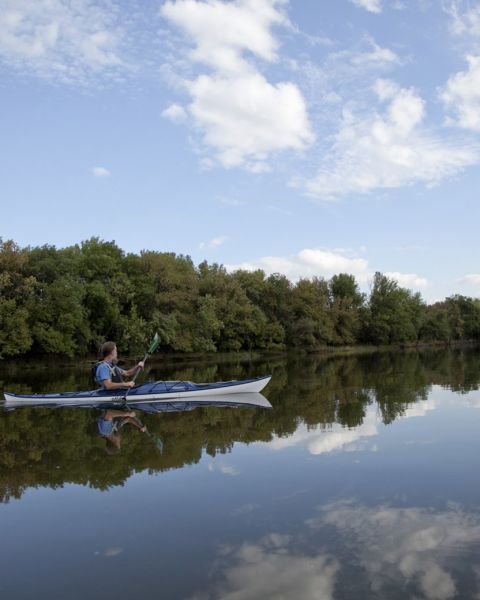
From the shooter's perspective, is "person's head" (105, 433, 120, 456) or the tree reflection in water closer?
the tree reflection in water

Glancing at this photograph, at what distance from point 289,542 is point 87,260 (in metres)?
45.5

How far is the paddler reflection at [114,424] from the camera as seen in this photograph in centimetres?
1147

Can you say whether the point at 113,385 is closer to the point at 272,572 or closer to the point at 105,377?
the point at 105,377

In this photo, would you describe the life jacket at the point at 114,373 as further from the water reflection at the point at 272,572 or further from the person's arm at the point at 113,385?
the water reflection at the point at 272,572

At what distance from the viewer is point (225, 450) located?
10.7m

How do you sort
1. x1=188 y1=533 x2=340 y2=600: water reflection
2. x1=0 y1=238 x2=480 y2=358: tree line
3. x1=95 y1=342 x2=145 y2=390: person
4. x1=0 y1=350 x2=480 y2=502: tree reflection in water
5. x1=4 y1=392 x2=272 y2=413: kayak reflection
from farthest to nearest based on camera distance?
x1=0 y1=238 x2=480 y2=358: tree line
x1=4 y1=392 x2=272 y2=413: kayak reflection
x1=95 y1=342 x2=145 y2=390: person
x1=0 y1=350 x2=480 y2=502: tree reflection in water
x1=188 y1=533 x2=340 y2=600: water reflection

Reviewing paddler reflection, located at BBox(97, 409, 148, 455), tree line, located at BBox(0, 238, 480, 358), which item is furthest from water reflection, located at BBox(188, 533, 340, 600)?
tree line, located at BBox(0, 238, 480, 358)

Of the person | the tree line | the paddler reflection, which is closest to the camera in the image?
the paddler reflection

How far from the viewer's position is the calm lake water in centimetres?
521

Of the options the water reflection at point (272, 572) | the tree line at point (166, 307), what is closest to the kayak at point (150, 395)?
the water reflection at point (272, 572)

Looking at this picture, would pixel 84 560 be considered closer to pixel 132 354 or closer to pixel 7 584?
pixel 7 584

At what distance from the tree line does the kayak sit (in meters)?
24.1

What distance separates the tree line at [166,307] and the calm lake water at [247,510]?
99.2 feet

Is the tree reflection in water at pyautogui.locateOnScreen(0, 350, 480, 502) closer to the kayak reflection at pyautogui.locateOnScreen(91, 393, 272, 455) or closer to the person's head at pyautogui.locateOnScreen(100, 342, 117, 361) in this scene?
the kayak reflection at pyautogui.locateOnScreen(91, 393, 272, 455)
